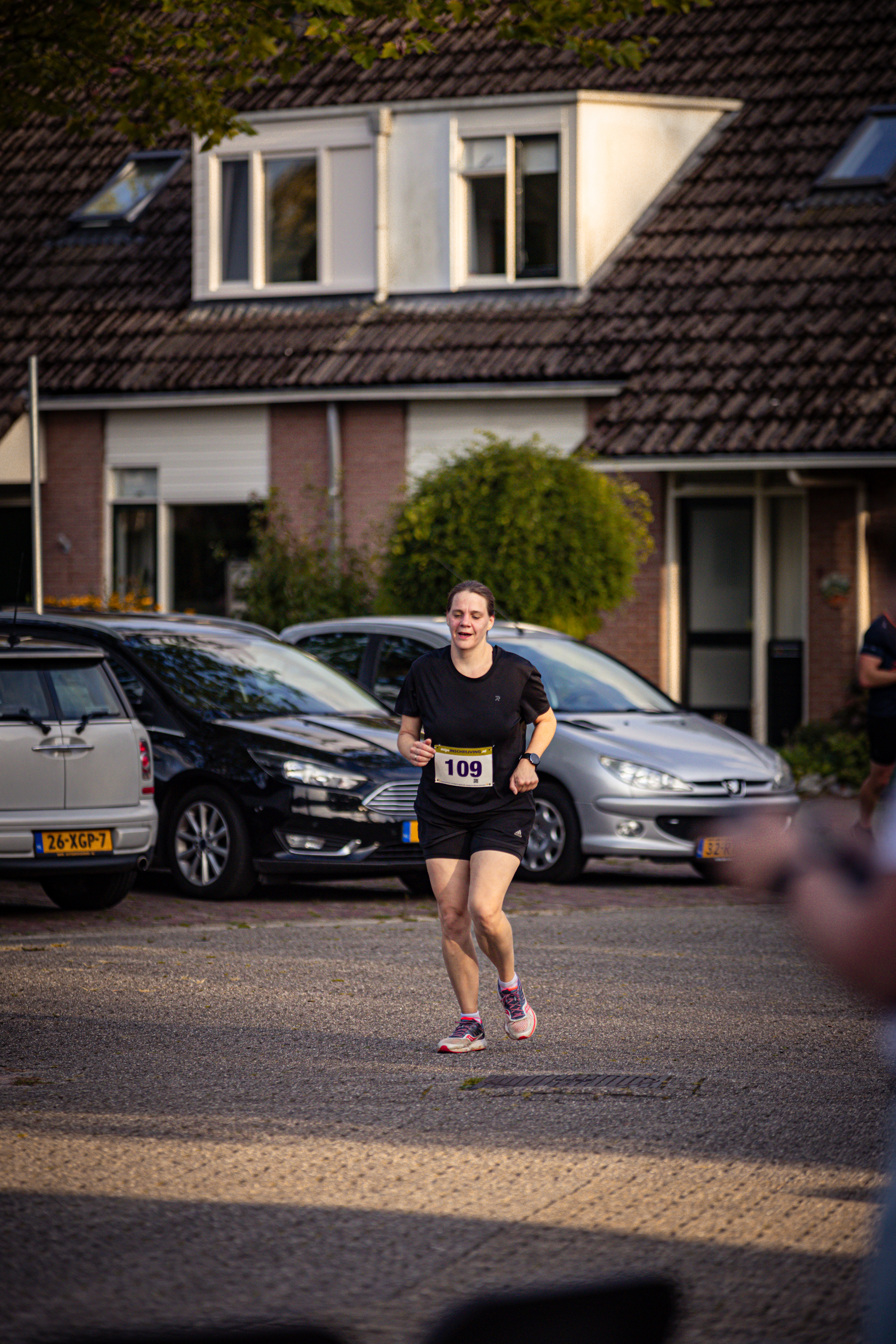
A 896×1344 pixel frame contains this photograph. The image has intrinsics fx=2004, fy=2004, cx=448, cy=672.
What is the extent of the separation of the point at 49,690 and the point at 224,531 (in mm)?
13096

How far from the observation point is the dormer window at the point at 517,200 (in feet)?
75.2

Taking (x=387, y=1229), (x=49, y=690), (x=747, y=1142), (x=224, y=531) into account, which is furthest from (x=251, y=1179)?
(x=224, y=531)

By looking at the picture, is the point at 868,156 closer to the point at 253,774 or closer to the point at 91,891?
the point at 253,774

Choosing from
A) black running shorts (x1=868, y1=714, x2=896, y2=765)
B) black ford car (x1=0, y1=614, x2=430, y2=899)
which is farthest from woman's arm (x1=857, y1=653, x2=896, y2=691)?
black ford car (x1=0, y1=614, x2=430, y2=899)

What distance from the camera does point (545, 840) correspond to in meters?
13.4

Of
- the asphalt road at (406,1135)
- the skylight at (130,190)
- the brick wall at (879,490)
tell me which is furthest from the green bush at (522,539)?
the skylight at (130,190)

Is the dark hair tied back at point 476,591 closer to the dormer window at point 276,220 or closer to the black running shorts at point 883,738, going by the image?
the black running shorts at point 883,738

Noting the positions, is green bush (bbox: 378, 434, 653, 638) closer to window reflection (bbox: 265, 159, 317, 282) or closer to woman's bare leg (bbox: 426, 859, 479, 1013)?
window reflection (bbox: 265, 159, 317, 282)

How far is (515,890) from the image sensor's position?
13.1 metres

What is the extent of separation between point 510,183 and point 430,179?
1049mm

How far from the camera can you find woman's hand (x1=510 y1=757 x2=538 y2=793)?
793 cm

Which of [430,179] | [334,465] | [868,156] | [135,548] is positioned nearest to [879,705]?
[868,156]

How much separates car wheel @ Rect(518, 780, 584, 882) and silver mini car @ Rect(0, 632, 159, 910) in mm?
2835

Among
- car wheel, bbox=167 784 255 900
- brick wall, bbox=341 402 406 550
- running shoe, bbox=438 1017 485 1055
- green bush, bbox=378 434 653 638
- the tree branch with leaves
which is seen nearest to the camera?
running shoe, bbox=438 1017 485 1055
